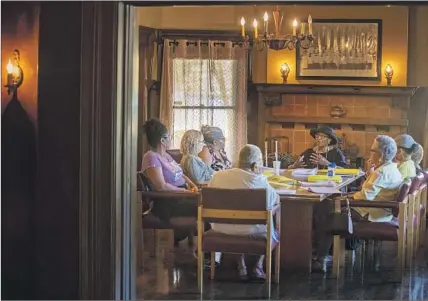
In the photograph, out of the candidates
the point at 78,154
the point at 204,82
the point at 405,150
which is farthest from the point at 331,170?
the point at 78,154

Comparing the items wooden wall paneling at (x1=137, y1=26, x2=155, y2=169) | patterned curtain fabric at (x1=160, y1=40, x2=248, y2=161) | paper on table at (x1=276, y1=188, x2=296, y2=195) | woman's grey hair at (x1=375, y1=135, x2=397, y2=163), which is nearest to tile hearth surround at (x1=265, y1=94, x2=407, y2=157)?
patterned curtain fabric at (x1=160, y1=40, x2=248, y2=161)

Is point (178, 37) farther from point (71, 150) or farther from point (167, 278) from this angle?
point (71, 150)

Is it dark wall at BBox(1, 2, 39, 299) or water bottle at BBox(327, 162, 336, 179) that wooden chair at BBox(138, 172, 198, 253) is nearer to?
water bottle at BBox(327, 162, 336, 179)

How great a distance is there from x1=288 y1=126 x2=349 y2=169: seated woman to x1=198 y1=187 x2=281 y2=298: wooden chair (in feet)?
8.10

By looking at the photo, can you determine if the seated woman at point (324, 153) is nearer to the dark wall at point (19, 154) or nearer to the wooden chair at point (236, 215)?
the wooden chair at point (236, 215)

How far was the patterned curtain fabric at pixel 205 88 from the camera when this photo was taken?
28.1 feet

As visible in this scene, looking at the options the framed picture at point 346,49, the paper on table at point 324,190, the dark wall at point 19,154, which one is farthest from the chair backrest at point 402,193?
the framed picture at point 346,49

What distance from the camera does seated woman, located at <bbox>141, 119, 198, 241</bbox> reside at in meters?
5.56

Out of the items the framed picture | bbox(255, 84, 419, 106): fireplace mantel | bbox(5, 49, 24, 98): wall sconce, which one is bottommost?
bbox(5, 49, 24, 98): wall sconce

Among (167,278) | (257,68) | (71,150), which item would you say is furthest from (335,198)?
(257,68)

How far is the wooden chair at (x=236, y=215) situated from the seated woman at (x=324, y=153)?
247 cm

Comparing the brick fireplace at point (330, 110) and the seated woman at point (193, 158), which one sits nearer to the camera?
the seated woman at point (193, 158)

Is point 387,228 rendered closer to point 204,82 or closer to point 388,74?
point 388,74

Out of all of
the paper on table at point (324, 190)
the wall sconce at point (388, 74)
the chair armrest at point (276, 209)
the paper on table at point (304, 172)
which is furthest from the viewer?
the wall sconce at point (388, 74)
